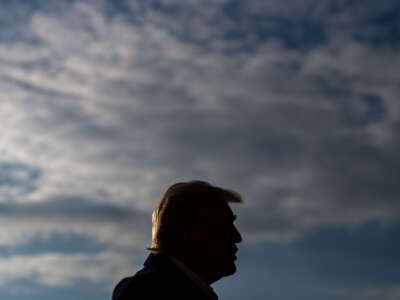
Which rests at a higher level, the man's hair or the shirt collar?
the man's hair

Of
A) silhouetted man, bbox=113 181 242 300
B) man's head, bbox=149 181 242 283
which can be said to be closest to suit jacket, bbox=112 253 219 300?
silhouetted man, bbox=113 181 242 300

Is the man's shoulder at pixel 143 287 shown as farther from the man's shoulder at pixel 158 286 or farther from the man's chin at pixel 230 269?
the man's chin at pixel 230 269

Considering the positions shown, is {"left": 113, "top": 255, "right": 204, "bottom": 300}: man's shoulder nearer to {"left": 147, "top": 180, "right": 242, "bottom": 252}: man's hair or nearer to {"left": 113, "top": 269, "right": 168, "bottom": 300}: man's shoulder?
{"left": 113, "top": 269, "right": 168, "bottom": 300}: man's shoulder

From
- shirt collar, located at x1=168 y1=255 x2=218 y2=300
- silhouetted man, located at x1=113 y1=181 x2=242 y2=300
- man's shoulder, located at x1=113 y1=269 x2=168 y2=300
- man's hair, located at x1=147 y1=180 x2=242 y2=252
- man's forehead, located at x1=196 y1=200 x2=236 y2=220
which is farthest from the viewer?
man's forehead, located at x1=196 y1=200 x2=236 y2=220

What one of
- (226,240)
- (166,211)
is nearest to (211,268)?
(226,240)

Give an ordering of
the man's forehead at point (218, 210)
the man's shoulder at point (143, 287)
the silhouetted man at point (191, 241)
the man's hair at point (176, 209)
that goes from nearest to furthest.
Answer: the man's shoulder at point (143, 287), the silhouetted man at point (191, 241), the man's hair at point (176, 209), the man's forehead at point (218, 210)

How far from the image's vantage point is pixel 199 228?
27.2 feet

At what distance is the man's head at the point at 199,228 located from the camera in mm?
8211

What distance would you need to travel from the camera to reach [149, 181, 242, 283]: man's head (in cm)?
821

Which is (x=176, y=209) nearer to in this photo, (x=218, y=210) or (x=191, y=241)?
(x=191, y=241)

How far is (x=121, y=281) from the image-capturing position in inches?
318

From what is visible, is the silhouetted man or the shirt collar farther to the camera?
the shirt collar

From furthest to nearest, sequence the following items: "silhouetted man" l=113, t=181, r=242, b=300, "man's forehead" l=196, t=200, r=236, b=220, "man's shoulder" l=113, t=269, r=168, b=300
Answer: "man's forehead" l=196, t=200, r=236, b=220 < "silhouetted man" l=113, t=181, r=242, b=300 < "man's shoulder" l=113, t=269, r=168, b=300

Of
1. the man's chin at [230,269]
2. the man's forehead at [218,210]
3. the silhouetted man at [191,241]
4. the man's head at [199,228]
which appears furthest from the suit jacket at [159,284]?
the man's forehead at [218,210]
